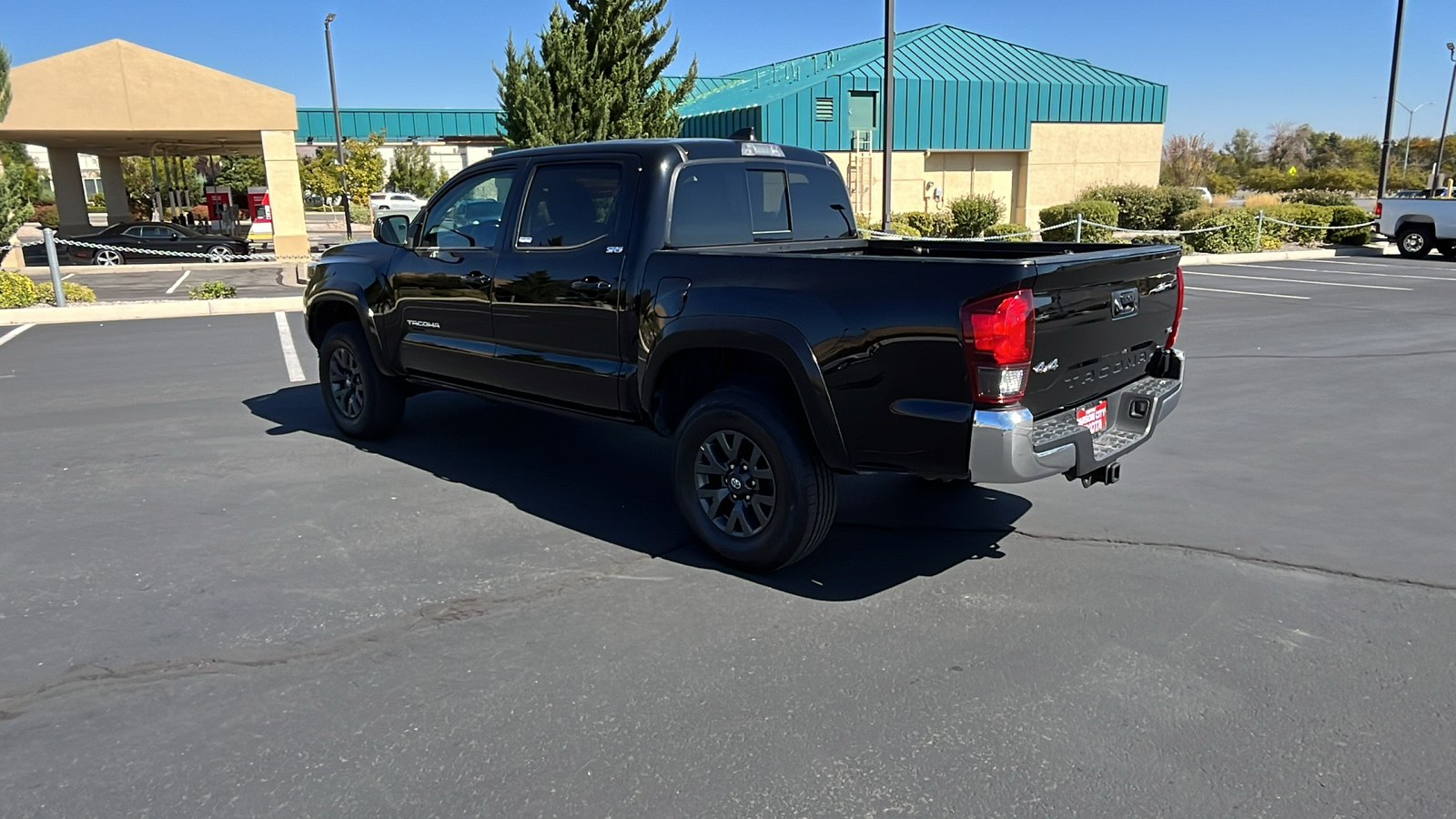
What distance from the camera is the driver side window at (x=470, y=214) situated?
5.77m

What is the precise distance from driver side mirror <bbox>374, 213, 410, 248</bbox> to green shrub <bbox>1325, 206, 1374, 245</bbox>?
26.6 m

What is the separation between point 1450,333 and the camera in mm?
11383

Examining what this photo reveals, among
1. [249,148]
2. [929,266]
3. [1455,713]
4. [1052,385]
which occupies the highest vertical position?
[249,148]

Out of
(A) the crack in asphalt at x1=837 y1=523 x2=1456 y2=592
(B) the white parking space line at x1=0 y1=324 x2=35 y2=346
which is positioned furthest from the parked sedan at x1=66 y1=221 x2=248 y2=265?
(A) the crack in asphalt at x1=837 y1=523 x2=1456 y2=592

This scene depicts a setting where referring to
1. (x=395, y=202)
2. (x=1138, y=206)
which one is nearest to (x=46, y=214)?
(x=395, y=202)

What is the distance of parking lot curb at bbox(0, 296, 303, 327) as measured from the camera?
14.0 metres

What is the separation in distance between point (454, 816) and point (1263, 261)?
24.5m

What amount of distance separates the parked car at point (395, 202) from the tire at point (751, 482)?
1481 inches

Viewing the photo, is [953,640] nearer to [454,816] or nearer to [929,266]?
[929,266]

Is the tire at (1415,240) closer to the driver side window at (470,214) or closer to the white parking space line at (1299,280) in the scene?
the white parking space line at (1299,280)

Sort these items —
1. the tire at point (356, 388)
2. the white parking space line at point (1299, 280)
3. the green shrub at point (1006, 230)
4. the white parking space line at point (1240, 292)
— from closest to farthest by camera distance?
the tire at point (356, 388) → the white parking space line at point (1240, 292) → the white parking space line at point (1299, 280) → the green shrub at point (1006, 230)

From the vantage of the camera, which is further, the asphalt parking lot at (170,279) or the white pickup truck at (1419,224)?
the white pickup truck at (1419,224)

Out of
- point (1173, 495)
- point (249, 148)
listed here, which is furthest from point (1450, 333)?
point (249, 148)

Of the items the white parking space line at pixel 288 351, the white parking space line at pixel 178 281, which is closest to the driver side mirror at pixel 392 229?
the white parking space line at pixel 288 351
